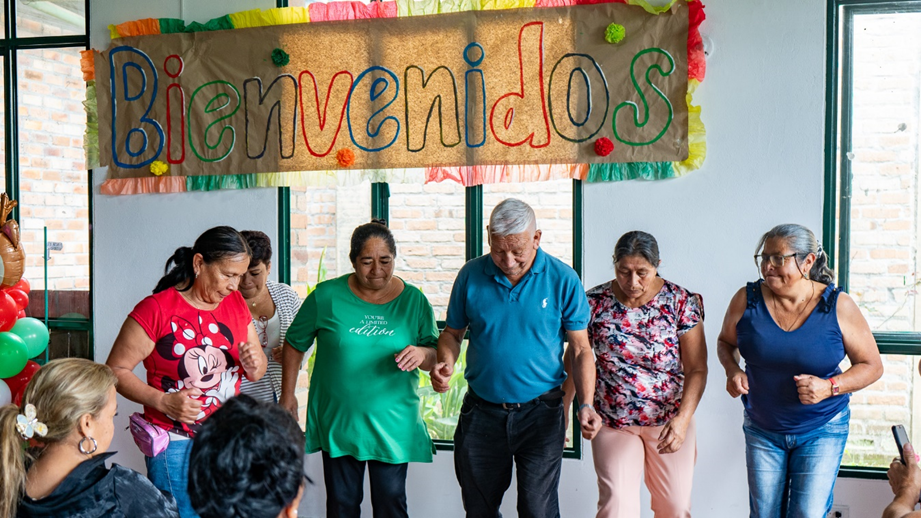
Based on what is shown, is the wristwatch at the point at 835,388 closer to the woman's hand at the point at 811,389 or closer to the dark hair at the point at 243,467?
the woman's hand at the point at 811,389

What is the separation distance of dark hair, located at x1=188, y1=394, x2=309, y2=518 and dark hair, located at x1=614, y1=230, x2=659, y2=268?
1.59m

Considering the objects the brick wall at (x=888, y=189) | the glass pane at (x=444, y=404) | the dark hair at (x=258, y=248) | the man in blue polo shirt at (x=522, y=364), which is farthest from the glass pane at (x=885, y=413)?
the dark hair at (x=258, y=248)

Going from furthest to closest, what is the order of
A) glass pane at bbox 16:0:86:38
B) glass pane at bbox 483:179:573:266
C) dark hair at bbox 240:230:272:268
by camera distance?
glass pane at bbox 16:0:86:38
glass pane at bbox 483:179:573:266
dark hair at bbox 240:230:272:268

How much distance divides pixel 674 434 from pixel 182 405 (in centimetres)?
163

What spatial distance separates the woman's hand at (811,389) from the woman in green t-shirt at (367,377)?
49.0 inches

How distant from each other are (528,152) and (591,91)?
38 cm

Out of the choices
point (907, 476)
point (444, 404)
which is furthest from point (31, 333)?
point (907, 476)

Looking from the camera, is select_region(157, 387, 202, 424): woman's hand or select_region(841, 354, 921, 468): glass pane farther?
select_region(841, 354, 921, 468): glass pane

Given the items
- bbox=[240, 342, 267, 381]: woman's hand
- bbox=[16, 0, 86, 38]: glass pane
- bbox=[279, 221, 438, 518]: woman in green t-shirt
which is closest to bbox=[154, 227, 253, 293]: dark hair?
bbox=[240, 342, 267, 381]: woman's hand

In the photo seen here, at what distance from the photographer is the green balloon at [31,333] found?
342 cm

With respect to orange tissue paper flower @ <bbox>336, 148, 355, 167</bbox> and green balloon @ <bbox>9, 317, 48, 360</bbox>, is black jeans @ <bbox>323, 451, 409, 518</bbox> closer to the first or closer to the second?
orange tissue paper flower @ <bbox>336, 148, 355, 167</bbox>

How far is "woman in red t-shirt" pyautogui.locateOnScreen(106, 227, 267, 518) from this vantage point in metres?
2.40

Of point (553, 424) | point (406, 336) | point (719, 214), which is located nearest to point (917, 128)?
point (719, 214)

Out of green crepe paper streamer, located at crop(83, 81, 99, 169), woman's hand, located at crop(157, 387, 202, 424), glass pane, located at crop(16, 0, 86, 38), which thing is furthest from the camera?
glass pane, located at crop(16, 0, 86, 38)
